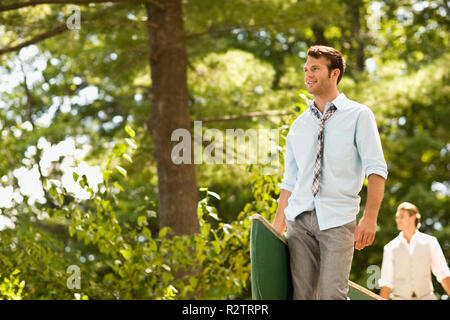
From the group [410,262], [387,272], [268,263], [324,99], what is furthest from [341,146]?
[387,272]

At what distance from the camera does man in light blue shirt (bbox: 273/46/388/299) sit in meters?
2.48

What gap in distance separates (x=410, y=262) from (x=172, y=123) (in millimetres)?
3102

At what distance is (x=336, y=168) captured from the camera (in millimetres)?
2576

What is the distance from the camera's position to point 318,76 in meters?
2.65

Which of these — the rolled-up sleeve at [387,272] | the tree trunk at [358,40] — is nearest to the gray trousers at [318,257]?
the rolled-up sleeve at [387,272]

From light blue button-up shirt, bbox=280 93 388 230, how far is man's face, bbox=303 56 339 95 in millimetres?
68

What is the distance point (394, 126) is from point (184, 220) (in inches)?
451

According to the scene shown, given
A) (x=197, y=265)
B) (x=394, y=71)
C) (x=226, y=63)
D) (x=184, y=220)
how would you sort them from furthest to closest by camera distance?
(x=394, y=71), (x=226, y=63), (x=184, y=220), (x=197, y=265)

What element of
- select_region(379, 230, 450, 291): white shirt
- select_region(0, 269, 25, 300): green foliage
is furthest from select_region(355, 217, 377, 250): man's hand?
select_region(0, 269, 25, 300): green foliage

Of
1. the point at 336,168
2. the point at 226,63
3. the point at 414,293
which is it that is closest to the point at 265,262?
the point at 336,168

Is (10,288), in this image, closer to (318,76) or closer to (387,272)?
(387,272)

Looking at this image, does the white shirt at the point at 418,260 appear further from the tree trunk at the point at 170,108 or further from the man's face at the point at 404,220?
the tree trunk at the point at 170,108

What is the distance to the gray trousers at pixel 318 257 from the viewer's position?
2.49 metres
